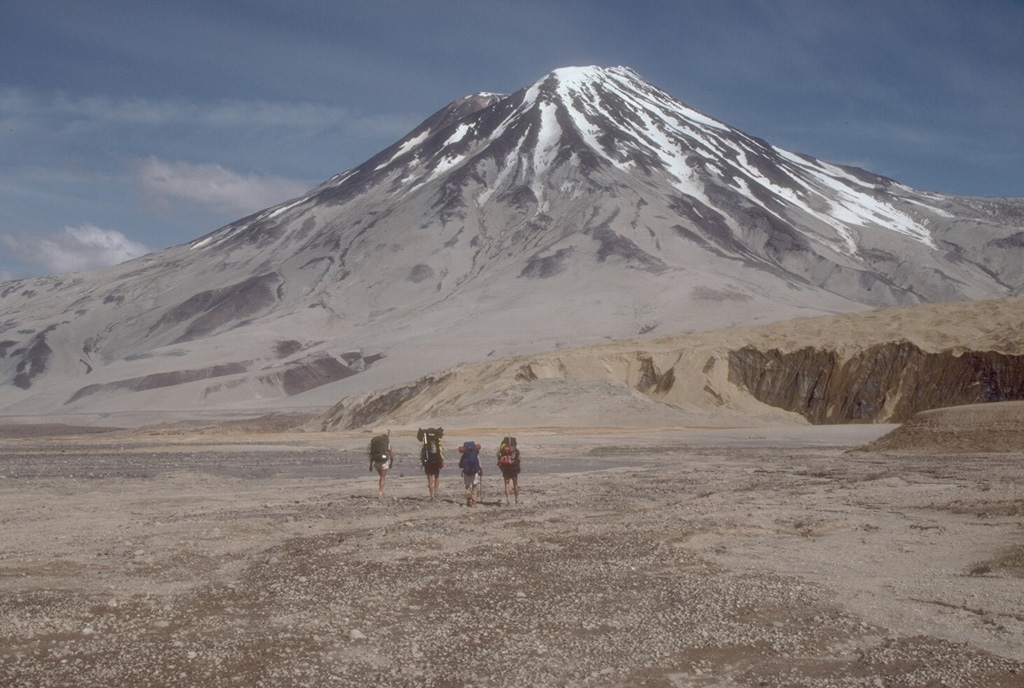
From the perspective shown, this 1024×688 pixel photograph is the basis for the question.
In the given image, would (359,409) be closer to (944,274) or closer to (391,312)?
(391,312)

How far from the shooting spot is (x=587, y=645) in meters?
7.27

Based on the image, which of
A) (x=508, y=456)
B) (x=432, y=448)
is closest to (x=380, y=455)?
(x=432, y=448)

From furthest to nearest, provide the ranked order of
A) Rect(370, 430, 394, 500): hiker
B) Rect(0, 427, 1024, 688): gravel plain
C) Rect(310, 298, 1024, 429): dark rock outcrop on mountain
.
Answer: Rect(310, 298, 1024, 429): dark rock outcrop on mountain
Rect(370, 430, 394, 500): hiker
Rect(0, 427, 1024, 688): gravel plain

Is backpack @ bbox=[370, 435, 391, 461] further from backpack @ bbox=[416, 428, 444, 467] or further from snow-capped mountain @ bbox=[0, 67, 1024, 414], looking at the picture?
snow-capped mountain @ bbox=[0, 67, 1024, 414]

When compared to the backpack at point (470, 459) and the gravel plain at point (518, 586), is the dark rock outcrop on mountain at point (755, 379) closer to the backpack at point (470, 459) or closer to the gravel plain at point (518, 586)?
the gravel plain at point (518, 586)

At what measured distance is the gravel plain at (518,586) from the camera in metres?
6.72

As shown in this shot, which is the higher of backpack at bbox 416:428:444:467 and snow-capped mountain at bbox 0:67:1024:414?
snow-capped mountain at bbox 0:67:1024:414

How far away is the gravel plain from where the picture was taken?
672cm

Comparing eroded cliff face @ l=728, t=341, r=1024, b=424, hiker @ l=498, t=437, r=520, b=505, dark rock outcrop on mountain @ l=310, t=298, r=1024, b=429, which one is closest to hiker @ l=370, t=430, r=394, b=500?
hiker @ l=498, t=437, r=520, b=505

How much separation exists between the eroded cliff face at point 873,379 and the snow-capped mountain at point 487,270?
132ft

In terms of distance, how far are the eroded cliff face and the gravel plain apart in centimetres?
3333

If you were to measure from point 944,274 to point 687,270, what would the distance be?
1781 inches

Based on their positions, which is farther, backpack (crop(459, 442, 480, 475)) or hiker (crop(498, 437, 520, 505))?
hiker (crop(498, 437, 520, 505))

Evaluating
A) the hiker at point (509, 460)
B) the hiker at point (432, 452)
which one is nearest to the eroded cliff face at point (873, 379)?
the hiker at point (509, 460)
